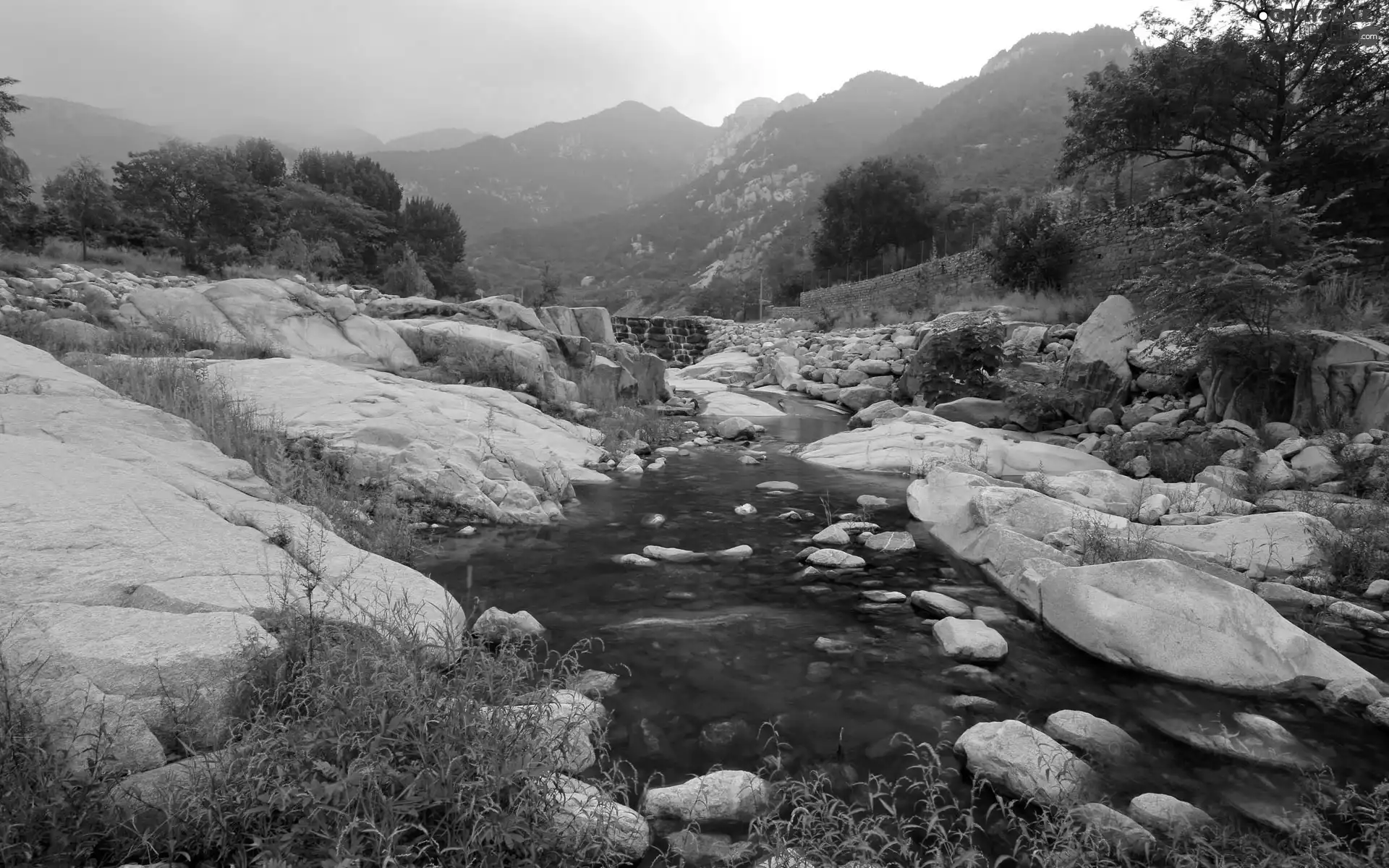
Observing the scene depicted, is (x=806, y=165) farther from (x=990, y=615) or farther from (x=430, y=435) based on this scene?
(x=990, y=615)

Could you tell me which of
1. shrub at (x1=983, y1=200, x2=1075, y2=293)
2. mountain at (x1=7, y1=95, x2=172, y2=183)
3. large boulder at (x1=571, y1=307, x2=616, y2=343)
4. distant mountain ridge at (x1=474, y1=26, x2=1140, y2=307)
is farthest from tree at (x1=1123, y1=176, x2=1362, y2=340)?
mountain at (x1=7, y1=95, x2=172, y2=183)

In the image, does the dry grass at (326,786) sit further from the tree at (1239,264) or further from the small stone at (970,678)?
the tree at (1239,264)

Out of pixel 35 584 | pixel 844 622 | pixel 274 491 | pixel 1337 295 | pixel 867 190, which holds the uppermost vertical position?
pixel 867 190

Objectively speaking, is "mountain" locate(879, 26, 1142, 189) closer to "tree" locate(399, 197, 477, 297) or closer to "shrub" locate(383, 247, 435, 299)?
"tree" locate(399, 197, 477, 297)

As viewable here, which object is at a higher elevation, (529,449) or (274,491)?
(274,491)

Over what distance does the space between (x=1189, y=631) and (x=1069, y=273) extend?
75.4 ft

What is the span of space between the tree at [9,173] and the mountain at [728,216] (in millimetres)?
57055

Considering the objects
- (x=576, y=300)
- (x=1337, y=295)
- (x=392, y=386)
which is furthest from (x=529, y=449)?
(x=576, y=300)

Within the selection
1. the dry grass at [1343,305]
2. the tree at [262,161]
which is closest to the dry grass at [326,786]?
the dry grass at [1343,305]

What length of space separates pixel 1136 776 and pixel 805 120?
16443 centimetres

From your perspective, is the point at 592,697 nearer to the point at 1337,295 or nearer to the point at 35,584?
the point at 35,584

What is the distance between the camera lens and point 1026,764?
3.10 meters

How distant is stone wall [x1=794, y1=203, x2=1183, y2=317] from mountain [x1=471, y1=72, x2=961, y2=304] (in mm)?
54694

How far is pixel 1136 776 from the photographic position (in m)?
3.22
